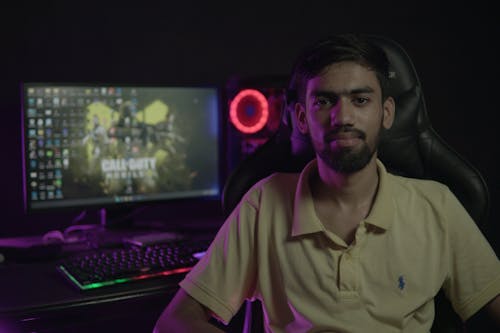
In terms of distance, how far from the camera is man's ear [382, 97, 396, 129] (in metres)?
1.43

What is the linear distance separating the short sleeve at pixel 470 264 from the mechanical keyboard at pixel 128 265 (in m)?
0.67

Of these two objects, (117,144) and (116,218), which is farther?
(116,218)

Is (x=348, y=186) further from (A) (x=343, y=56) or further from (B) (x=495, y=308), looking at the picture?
(B) (x=495, y=308)

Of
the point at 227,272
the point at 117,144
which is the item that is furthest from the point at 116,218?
the point at 227,272

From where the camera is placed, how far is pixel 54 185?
A: 6.30 feet

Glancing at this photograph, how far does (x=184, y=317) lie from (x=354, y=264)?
0.39 meters

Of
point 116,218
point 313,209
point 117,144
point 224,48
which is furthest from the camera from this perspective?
point 224,48

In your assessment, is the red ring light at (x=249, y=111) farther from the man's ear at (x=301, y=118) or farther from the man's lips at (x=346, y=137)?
the man's lips at (x=346, y=137)

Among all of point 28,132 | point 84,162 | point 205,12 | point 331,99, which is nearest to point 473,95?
point 205,12

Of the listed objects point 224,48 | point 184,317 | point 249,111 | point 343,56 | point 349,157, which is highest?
point 224,48

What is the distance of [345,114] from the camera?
1.30 m

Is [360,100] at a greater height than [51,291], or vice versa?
[360,100]

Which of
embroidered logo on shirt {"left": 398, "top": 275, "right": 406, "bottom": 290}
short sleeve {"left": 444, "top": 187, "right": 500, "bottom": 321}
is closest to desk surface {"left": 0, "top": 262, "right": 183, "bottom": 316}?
embroidered logo on shirt {"left": 398, "top": 275, "right": 406, "bottom": 290}

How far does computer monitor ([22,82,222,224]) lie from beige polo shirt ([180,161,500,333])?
2.24 ft
